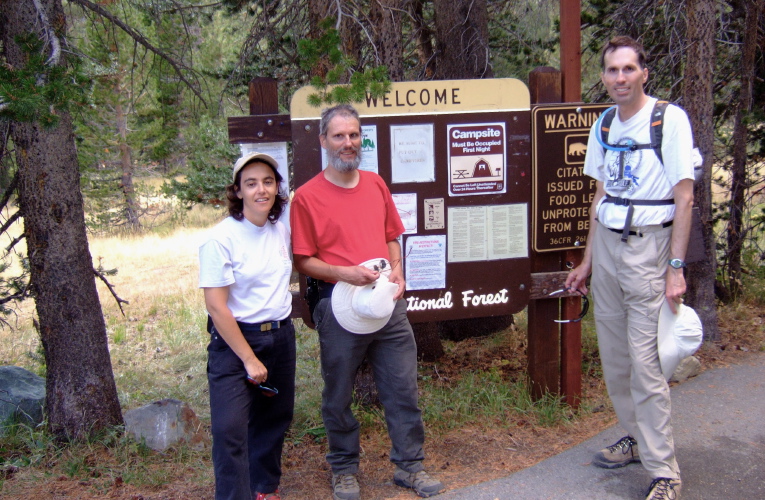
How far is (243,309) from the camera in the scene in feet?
10.7

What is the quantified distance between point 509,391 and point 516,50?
5.85 meters

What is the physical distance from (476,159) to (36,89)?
270 cm

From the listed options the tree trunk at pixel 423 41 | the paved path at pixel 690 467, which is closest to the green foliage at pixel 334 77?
the paved path at pixel 690 467

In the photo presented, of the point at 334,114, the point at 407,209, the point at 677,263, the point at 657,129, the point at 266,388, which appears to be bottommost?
the point at 266,388

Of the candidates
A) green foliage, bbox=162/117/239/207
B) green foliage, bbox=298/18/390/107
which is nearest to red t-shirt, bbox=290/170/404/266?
green foliage, bbox=298/18/390/107

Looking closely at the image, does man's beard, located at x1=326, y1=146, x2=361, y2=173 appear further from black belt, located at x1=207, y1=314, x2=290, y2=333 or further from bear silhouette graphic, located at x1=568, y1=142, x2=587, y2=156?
bear silhouette graphic, located at x1=568, y1=142, x2=587, y2=156

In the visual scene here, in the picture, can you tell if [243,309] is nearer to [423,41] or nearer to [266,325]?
[266,325]

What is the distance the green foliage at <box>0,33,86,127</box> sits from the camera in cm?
288

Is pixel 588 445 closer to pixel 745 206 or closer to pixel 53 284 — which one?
pixel 53 284

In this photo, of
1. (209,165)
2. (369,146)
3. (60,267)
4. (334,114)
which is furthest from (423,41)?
(209,165)

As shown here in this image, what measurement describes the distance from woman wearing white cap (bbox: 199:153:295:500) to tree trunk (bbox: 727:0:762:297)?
18.5 ft

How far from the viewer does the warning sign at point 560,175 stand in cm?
477

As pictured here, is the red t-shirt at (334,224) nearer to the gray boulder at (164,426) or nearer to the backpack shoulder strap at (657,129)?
the backpack shoulder strap at (657,129)

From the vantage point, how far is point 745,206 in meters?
7.65
